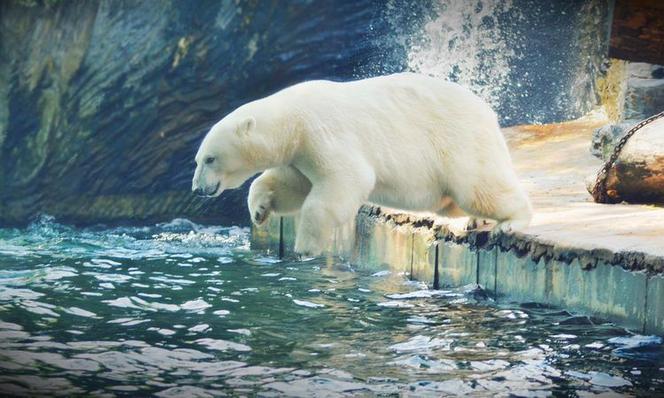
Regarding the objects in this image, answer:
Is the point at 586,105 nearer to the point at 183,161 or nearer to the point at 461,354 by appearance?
the point at 183,161

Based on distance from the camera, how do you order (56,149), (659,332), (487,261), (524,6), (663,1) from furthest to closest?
(524,6)
(56,149)
(487,261)
(663,1)
(659,332)

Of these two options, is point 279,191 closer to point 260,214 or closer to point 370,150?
point 260,214

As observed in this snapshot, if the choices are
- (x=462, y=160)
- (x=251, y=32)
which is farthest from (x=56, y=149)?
(x=462, y=160)

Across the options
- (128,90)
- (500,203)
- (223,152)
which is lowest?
(500,203)

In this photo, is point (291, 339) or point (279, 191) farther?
point (279, 191)

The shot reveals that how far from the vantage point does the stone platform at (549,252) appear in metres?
3.18

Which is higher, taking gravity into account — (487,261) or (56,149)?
(56,149)

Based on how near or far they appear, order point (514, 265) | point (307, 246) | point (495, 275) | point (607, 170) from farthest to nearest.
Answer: point (607, 170), point (495, 275), point (514, 265), point (307, 246)

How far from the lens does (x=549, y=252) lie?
3.56 metres

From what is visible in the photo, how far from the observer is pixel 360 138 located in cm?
334

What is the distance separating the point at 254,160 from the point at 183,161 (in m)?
4.36

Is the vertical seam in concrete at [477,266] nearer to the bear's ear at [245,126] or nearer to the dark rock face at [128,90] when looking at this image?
the bear's ear at [245,126]

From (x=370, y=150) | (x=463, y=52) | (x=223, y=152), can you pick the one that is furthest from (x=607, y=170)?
(x=463, y=52)

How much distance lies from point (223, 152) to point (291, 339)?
0.67 metres
